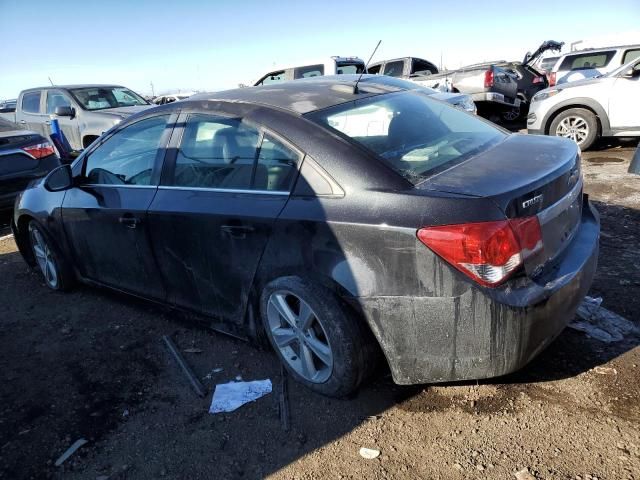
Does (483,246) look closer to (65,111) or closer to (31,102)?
(65,111)

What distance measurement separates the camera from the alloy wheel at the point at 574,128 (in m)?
8.23

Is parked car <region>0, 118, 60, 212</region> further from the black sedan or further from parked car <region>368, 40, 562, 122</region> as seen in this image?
parked car <region>368, 40, 562, 122</region>

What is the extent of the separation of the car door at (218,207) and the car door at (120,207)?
5.1 inches

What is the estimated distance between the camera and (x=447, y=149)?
8.58 ft

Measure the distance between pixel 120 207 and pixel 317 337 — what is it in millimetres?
1645

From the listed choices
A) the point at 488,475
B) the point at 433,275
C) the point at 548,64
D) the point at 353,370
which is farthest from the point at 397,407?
the point at 548,64

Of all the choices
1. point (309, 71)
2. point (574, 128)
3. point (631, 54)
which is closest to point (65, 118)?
point (309, 71)

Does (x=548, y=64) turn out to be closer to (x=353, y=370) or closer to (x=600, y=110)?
(x=600, y=110)

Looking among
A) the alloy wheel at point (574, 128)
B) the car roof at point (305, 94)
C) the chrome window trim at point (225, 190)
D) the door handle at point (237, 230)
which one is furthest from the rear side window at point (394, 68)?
the door handle at point (237, 230)

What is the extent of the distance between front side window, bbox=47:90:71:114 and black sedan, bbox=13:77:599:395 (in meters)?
7.38

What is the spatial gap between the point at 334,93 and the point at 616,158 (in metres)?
6.76

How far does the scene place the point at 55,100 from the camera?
988cm

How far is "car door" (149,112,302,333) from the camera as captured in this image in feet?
8.32

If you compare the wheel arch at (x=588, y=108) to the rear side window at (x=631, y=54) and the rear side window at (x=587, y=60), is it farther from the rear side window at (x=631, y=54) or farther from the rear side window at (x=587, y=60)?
the rear side window at (x=631, y=54)
